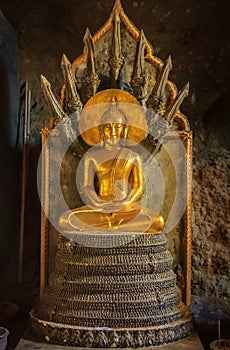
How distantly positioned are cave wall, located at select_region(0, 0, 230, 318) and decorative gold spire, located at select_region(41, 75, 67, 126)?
82cm

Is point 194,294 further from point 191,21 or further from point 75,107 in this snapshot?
point 191,21

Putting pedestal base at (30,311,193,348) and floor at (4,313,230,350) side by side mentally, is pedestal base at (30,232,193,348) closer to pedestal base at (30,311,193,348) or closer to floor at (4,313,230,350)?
pedestal base at (30,311,193,348)

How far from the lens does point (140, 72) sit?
4.11 meters

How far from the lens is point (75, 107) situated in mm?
4148

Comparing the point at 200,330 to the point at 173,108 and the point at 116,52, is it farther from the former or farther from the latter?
the point at 116,52

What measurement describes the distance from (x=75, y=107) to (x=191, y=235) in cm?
161

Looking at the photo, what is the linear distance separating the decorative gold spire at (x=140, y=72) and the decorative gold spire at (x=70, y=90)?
0.51 metres

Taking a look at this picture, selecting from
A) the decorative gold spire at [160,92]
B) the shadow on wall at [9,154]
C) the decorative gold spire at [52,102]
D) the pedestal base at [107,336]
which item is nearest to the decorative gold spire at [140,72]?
the decorative gold spire at [160,92]

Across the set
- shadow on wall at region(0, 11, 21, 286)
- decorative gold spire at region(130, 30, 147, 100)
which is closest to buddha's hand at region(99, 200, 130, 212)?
decorative gold spire at region(130, 30, 147, 100)

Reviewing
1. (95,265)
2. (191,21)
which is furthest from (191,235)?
(191,21)

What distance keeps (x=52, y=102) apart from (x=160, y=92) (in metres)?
0.93

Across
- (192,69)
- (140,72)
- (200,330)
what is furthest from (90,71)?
(200,330)

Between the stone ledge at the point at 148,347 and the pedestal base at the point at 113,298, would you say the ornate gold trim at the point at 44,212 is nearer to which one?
the pedestal base at the point at 113,298

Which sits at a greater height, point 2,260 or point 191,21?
point 191,21
